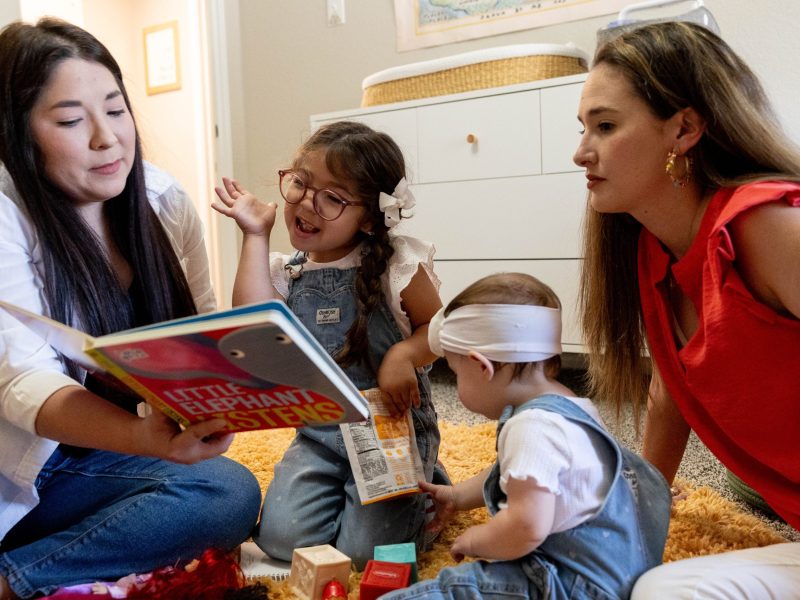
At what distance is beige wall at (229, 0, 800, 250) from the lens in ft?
8.13

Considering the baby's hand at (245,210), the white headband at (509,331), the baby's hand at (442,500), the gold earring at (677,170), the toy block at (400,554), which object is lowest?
the toy block at (400,554)

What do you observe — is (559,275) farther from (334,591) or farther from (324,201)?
(334,591)

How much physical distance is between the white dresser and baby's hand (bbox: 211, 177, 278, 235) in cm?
87

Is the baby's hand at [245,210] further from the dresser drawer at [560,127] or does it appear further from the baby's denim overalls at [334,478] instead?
the dresser drawer at [560,127]

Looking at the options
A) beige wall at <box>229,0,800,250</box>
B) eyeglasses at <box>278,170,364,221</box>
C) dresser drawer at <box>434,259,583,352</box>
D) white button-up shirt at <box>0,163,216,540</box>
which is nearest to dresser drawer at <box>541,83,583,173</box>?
dresser drawer at <box>434,259,583,352</box>

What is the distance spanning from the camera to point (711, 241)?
0.80 meters

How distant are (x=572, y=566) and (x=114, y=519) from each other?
22.4 inches

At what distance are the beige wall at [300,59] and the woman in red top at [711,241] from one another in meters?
1.41

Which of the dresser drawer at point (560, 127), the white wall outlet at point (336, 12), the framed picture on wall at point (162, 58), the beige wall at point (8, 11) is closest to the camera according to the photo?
the dresser drawer at point (560, 127)

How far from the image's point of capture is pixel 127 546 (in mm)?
935

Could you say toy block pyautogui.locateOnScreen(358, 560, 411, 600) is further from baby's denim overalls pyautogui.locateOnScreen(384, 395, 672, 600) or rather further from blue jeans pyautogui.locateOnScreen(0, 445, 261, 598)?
blue jeans pyautogui.locateOnScreen(0, 445, 261, 598)

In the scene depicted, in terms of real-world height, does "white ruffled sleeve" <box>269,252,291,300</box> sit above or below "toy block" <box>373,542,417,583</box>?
above

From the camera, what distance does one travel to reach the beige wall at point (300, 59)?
2477 millimetres

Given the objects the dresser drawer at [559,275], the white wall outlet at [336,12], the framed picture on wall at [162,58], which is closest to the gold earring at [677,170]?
the dresser drawer at [559,275]
